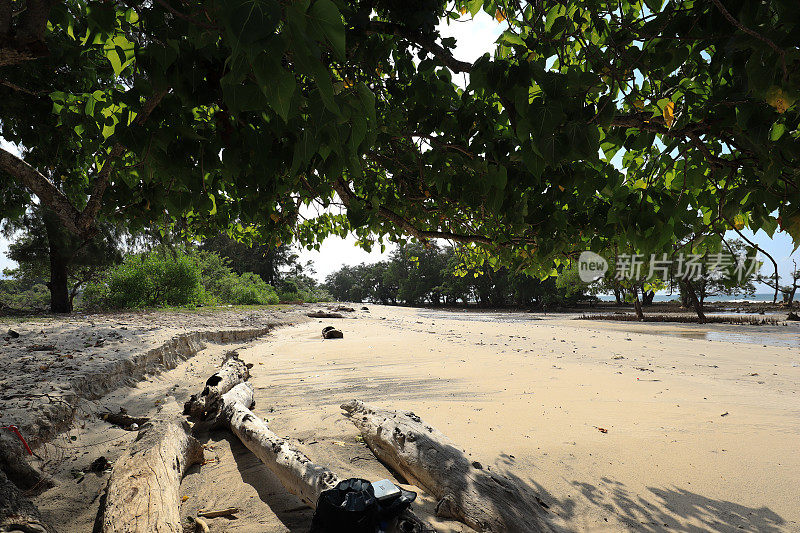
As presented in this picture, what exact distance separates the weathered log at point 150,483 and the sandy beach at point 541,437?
0.30 meters

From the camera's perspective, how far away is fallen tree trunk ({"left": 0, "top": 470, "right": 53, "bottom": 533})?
1569 millimetres

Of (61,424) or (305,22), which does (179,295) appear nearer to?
(61,424)

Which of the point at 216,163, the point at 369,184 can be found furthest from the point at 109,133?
the point at 369,184

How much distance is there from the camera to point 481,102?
2.62m

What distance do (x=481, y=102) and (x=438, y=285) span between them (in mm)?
60216

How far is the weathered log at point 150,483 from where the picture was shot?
1.94 metres

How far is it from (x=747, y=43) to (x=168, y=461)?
3818mm

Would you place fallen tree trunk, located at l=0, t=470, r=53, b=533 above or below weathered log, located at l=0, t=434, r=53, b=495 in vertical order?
above

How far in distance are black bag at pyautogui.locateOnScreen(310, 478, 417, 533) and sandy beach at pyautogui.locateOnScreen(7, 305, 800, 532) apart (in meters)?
0.61

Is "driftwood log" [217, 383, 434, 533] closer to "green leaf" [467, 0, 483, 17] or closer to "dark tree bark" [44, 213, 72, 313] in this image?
"green leaf" [467, 0, 483, 17]

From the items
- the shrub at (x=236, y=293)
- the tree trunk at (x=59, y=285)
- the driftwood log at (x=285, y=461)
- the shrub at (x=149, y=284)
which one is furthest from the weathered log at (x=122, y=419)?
the shrub at (x=236, y=293)

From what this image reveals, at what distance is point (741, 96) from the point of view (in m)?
1.87

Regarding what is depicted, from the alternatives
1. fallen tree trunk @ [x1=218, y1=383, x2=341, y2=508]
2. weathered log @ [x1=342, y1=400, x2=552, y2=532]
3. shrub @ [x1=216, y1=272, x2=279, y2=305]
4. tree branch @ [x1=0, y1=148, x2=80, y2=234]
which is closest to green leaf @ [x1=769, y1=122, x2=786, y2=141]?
weathered log @ [x1=342, y1=400, x2=552, y2=532]

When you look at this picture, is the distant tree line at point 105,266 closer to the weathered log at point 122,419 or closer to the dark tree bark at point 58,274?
the dark tree bark at point 58,274
